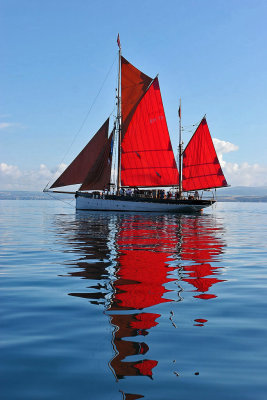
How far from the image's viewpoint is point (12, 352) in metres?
5.98

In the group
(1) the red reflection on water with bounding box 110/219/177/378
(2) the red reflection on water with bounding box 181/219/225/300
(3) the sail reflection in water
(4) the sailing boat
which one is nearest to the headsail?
(4) the sailing boat

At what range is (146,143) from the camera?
63.3 meters

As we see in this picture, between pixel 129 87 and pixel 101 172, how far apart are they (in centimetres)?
1512

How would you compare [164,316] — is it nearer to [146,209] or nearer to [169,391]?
[169,391]

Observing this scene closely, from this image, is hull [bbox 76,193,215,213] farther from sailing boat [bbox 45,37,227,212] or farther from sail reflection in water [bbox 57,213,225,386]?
sail reflection in water [bbox 57,213,225,386]

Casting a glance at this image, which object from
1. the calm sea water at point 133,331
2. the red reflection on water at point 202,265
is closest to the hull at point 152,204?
the red reflection on water at point 202,265

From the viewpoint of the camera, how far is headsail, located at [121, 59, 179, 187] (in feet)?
206

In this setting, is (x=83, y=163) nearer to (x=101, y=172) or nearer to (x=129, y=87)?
(x=101, y=172)

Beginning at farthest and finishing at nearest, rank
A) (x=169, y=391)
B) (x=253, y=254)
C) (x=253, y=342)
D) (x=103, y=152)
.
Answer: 1. (x=103, y=152)
2. (x=253, y=254)
3. (x=253, y=342)
4. (x=169, y=391)

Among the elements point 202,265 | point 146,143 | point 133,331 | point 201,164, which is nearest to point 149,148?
point 146,143

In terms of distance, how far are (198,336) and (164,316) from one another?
1210mm

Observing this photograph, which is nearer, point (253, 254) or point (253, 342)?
point (253, 342)

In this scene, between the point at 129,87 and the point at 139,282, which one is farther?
the point at 129,87

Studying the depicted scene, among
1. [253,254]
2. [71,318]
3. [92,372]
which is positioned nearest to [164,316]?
[71,318]
